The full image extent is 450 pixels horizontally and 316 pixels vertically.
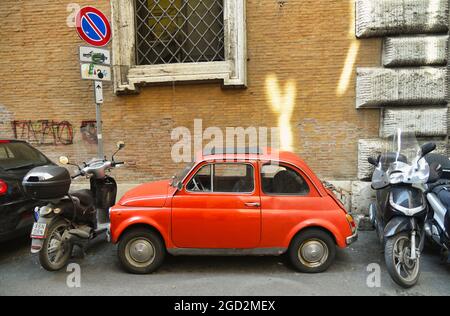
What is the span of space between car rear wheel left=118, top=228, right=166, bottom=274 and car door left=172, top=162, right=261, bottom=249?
0.81 feet

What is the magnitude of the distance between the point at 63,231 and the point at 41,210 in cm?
44

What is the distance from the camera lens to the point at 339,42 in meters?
6.28

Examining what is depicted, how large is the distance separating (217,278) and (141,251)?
0.97m

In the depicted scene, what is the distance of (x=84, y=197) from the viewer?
4762 mm

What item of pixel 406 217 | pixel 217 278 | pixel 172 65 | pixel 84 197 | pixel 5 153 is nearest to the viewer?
pixel 406 217

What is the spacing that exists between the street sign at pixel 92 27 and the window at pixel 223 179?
308 centimetres

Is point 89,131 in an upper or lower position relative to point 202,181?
upper

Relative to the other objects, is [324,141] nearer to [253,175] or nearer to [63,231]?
[253,175]

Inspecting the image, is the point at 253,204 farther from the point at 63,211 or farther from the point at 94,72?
the point at 94,72

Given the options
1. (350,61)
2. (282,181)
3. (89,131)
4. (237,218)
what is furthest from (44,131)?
(350,61)

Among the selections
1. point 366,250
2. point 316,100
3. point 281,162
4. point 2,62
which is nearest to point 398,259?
point 366,250

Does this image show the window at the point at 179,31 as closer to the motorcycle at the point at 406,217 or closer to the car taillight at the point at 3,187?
the car taillight at the point at 3,187

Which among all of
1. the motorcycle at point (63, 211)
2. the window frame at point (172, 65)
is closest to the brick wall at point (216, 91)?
the window frame at point (172, 65)

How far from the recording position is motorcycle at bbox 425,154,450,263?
3971mm
